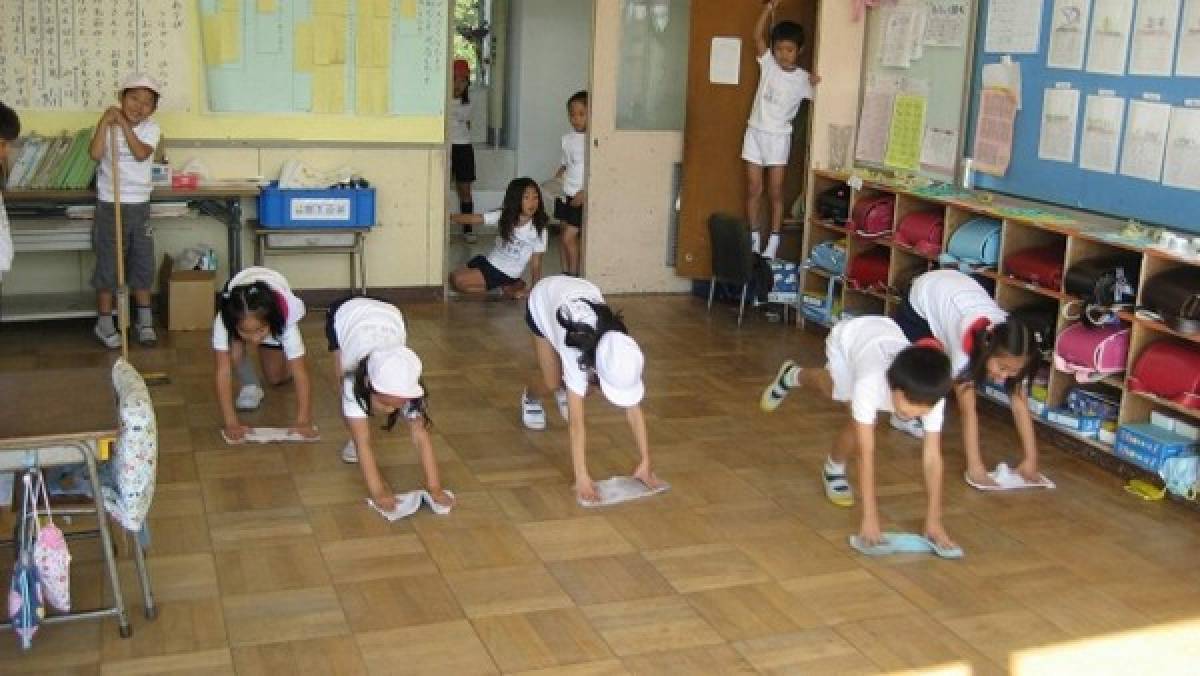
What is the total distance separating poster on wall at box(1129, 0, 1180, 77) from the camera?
205 inches

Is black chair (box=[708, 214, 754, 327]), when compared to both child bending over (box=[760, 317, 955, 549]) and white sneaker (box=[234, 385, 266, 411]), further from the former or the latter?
white sneaker (box=[234, 385, 266, 411])

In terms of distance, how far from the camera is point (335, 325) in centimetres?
470

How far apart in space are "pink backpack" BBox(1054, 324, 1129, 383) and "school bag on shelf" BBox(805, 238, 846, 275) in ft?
6.20

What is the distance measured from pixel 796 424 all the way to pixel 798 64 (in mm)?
3064

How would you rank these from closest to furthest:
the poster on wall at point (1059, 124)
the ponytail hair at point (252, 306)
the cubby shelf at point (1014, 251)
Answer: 1. the ponytail hair at point (252, 306)
2. the cubby shelf at point (1014, 251)
3. the poster on wall at point (1059, 124)

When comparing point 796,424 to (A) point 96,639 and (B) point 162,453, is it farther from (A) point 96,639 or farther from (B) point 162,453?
(A) point 96,639

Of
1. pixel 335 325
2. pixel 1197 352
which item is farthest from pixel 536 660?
pixel 1197 352

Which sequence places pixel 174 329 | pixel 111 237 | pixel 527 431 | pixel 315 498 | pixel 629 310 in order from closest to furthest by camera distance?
pixel 315 498, pixel 527 431, pixel 111 237, pixel 174 329, pixel 629 310

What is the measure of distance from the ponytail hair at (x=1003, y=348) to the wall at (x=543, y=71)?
6506 mm

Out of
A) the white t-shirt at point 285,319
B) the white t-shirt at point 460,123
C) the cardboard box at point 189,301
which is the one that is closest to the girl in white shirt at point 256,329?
the white t-shirt at point 285,319

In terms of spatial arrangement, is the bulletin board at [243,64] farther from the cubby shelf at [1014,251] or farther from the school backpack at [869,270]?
the school backpack at [869,270]

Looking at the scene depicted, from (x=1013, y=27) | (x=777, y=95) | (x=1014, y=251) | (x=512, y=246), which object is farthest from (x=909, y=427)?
(x=512, y=246)

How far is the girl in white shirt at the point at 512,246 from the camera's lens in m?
7.38

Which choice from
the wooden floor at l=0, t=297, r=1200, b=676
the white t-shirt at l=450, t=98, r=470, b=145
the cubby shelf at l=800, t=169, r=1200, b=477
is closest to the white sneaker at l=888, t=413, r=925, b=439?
the wooden floor at l=0, t=297, r=1200, b=676
